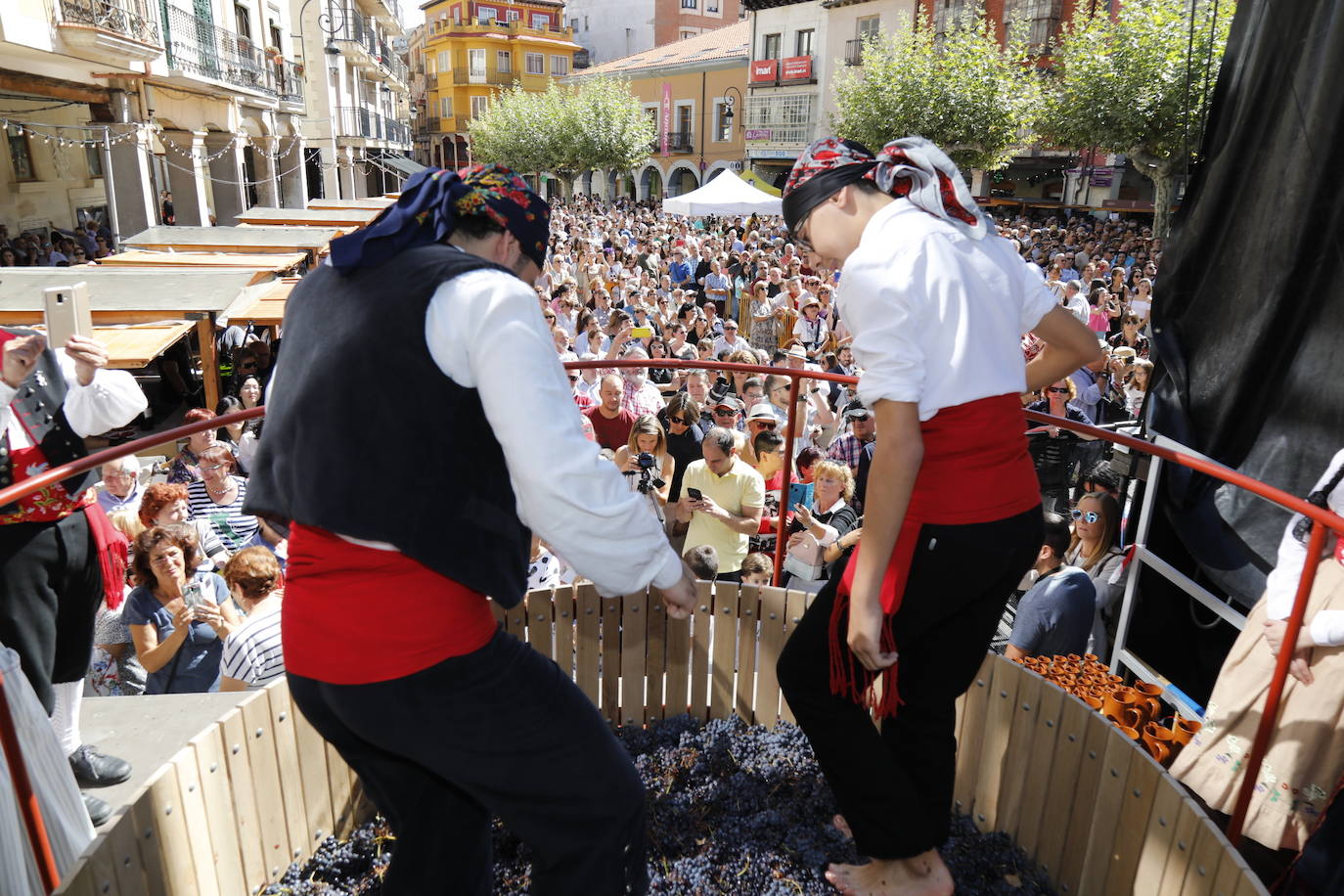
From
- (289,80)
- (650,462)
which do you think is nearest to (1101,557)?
(650,462)

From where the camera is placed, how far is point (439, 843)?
6.16ft

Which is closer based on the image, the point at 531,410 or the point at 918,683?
the point at 531,410

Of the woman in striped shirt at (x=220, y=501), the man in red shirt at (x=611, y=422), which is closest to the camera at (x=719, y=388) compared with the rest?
the man in red shirt at (x=611, y=422)

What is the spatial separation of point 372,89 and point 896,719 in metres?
48.5

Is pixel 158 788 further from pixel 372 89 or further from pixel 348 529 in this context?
pixel 372 89

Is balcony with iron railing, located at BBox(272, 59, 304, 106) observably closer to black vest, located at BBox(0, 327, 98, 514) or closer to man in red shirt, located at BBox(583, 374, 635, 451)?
man in red shirt, located at BBox(583, 374, 635, 451)

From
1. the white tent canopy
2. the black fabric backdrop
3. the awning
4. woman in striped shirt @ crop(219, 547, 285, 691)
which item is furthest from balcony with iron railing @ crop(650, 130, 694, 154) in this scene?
woman in striped shirt @ crop(219, 547, 285, 691)

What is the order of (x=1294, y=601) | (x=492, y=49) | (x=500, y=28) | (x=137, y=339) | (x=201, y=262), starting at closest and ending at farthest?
(x=1294, y=601) < (x=137, y=339) < (x=201, y=262) < (x=500, y=28) < (x=492, y=49)

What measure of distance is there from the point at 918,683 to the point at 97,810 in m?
2.46

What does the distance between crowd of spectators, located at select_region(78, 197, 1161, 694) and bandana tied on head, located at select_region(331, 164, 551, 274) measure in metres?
0.28

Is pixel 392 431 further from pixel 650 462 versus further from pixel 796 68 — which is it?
pixel 796 68

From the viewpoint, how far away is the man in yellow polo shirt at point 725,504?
523cm

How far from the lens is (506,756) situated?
63.3 inches

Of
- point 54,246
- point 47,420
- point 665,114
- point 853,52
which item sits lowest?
point 54,246
